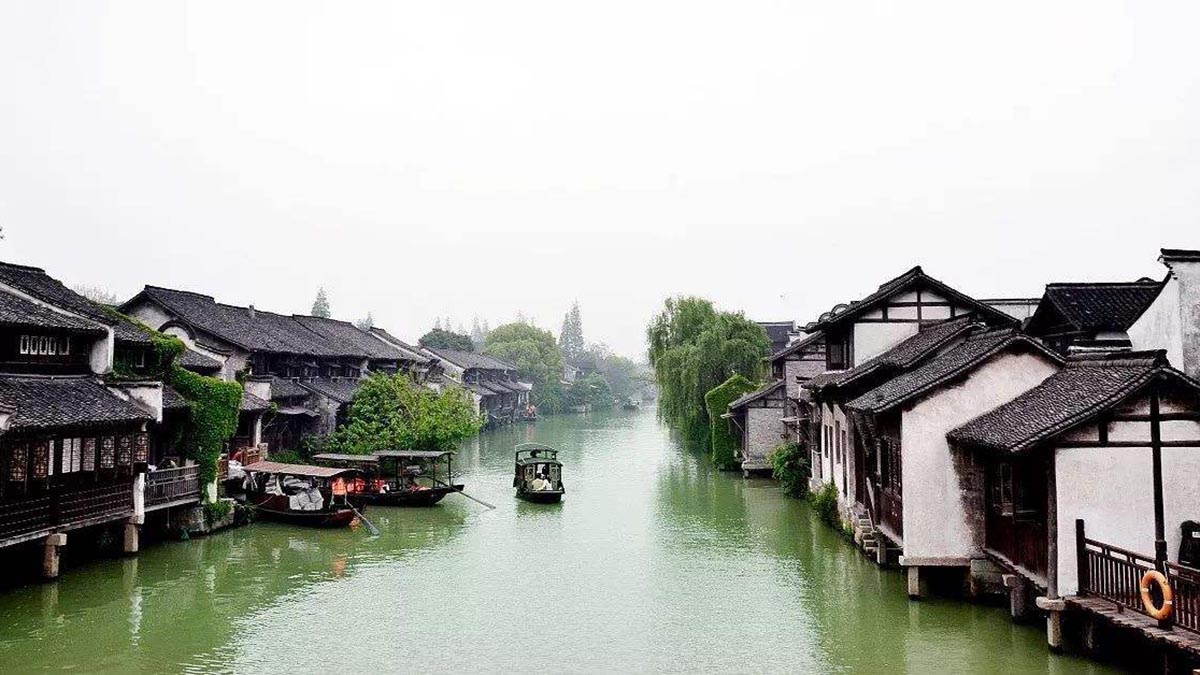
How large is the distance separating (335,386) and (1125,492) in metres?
39.1

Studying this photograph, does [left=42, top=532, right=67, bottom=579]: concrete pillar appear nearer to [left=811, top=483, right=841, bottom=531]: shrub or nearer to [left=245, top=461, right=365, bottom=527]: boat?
[left=245, top=461, right=365, bottom=527]: boat

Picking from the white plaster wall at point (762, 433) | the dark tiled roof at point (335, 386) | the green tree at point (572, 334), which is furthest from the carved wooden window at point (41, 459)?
the green tree at point (572, 334)

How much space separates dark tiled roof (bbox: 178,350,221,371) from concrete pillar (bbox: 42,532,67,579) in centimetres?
981

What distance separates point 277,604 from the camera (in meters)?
20.0

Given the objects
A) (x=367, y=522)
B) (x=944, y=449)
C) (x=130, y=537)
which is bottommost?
(x=367, y=522)

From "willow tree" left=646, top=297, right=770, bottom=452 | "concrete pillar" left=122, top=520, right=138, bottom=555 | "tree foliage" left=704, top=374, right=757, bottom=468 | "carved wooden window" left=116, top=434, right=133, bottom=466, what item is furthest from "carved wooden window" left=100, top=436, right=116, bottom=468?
"willow tree" left=646, top=297, right=770, bottom=452

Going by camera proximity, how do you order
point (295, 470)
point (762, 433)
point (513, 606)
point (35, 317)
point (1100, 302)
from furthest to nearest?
1. point (762, 433)
2. point (295, 470)
3. point (1100, 302)
4. point (35, 317)
5. point (513, 606)

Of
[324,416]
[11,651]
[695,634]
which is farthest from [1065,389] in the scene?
[324,416]

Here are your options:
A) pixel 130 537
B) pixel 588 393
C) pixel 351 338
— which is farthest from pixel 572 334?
pixel 130 537

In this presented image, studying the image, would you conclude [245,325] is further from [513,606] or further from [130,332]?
[513,606]

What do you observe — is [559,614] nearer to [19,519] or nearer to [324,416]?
[19,519]

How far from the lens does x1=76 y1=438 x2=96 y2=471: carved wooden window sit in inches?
846

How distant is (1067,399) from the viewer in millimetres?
16109

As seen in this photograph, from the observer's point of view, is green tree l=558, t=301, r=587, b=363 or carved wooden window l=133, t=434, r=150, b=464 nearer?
carved wooden window l=133, t=434, r=150, b=464
